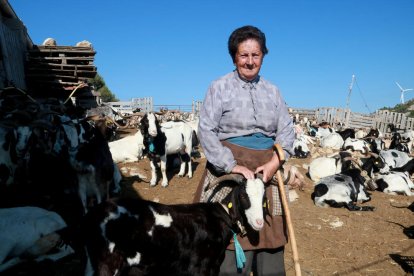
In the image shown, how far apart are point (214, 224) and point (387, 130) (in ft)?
81.9

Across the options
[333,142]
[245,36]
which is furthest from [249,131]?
[333,142]

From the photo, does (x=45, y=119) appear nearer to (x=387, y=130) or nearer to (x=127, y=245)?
(x=127, y=245)

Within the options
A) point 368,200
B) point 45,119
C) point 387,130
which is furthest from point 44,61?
point 387,130

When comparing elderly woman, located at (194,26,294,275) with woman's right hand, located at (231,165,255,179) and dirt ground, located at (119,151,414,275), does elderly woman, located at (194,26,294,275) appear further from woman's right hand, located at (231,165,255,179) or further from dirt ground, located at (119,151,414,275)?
dirt ground, located at (119,151,414,275)

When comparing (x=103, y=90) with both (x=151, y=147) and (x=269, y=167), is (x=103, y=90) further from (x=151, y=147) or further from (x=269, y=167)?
(x=269, y=167)

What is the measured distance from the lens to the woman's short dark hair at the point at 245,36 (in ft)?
8.27

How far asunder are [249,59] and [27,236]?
3377 millimetres

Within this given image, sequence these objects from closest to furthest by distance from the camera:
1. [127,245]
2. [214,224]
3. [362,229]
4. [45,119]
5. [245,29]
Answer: [245,29] < [127,245] < [214,224] < [45,119] < [362,229]

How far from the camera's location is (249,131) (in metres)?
2.63

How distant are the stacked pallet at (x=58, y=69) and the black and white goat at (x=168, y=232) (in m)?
8.53

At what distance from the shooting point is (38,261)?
402cm

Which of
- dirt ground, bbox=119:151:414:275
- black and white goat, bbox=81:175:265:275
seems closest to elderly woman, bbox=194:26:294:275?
black and white goat, bbox=81:175:265:275

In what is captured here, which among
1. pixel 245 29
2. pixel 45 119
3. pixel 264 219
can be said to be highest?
pixel 245 29

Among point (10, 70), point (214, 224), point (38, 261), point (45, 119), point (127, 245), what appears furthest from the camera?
point (10, 70)
